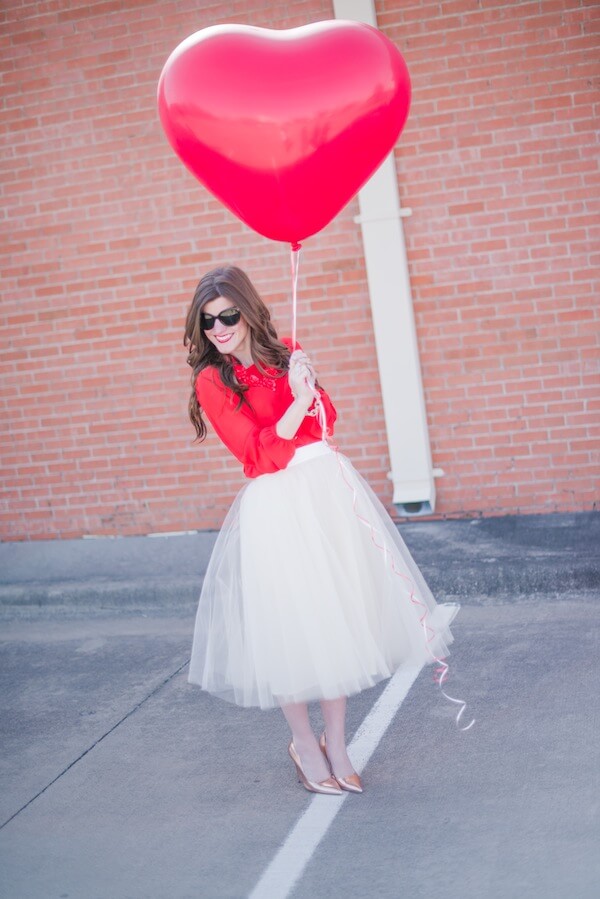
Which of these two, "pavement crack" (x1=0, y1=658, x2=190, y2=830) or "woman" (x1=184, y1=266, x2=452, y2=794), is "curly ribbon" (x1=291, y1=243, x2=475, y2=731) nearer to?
"woman" (x1=184, y1=266, x2=452, y2=794)

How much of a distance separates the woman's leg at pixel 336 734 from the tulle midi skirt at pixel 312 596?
0.11 metres

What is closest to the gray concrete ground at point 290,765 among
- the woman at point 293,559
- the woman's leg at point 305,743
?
the woman's leg at point 305,743

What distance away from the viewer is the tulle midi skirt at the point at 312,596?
133 inches

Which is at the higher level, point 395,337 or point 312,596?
point 395,337

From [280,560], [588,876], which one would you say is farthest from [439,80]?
[588,876]

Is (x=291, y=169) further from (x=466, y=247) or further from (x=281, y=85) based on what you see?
(x=466, y=247)

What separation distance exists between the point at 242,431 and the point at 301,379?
0.26 metres

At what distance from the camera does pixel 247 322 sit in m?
3.46

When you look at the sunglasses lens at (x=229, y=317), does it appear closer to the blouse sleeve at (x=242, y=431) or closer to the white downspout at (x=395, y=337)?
the blouse sleeve at (x=242, y=431)

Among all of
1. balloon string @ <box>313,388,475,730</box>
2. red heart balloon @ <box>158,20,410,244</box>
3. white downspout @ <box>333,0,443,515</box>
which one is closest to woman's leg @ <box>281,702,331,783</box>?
balloon string @ <box>313,388,475,730</box>

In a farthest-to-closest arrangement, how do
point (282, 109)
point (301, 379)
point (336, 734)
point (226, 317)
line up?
point (336, 734) < point (226, 317) < point (301, 379) < point (282, 109)

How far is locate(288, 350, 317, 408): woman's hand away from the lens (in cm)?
330

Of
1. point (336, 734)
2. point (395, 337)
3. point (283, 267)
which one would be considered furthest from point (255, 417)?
point (283, 267)

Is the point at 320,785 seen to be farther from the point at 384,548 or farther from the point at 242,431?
the point at 242,431
